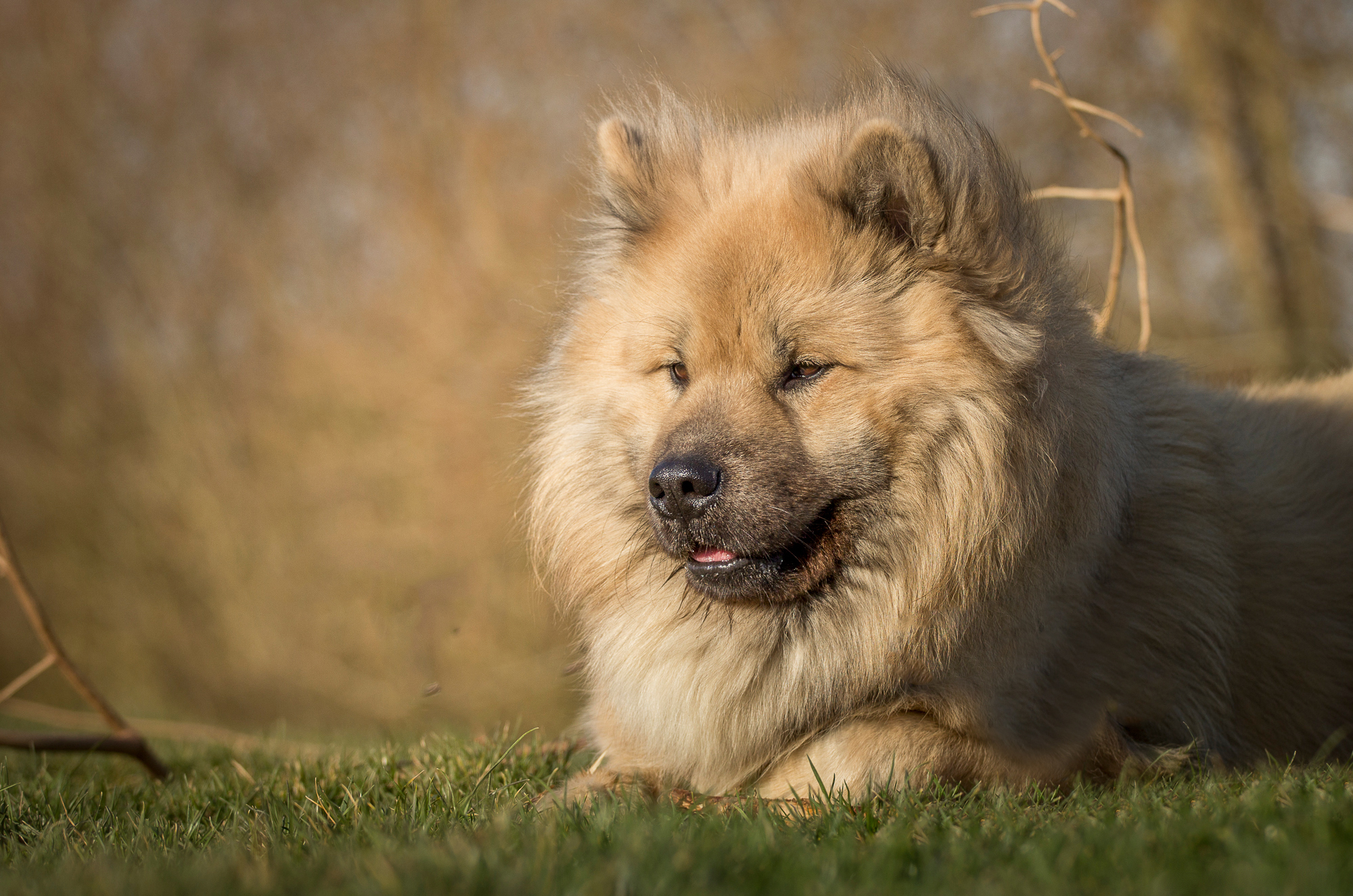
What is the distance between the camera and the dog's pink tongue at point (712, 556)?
2.92m

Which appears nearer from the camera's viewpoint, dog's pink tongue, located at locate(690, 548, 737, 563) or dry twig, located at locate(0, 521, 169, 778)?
dog's pink tongue, located at locate(690, 548, 737, 563)

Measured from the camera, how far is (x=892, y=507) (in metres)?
2.92

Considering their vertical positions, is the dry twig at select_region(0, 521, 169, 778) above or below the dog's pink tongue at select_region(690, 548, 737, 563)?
below

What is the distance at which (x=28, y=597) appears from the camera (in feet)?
13.4

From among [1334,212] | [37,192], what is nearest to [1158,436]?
[1334,212]

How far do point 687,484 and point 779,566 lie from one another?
39cm

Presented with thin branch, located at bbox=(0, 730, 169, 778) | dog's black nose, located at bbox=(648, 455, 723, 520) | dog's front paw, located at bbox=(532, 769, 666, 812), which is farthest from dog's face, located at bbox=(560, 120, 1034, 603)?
thin branch, located at bbox=(0, 730, 169, 778)

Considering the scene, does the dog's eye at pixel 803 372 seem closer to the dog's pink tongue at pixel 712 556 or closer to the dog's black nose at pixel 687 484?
the dog's black nose at pixel 687 484

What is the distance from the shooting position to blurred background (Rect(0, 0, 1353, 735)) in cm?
815

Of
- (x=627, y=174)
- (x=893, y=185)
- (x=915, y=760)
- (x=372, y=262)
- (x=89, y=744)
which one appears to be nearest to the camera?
(x=915, y=760)

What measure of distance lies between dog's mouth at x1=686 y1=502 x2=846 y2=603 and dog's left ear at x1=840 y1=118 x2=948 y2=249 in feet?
2.71

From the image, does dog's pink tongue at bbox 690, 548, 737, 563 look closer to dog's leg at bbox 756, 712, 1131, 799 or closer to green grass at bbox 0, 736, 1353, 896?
dog's leg at bbox 756, 712, 1131, 799

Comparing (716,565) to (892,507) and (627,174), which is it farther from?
(627,174)

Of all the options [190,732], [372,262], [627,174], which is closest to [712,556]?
[627,174]
